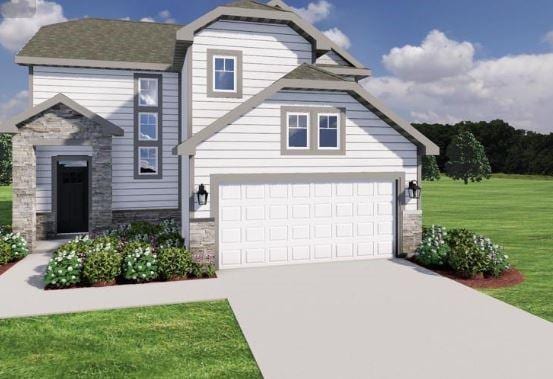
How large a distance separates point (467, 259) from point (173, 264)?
7.76 metres

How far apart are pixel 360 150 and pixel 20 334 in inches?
384

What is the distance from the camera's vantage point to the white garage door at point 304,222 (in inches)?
480

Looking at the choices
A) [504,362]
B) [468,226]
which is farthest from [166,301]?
[468,226]

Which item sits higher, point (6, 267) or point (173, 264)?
point (173, 264)

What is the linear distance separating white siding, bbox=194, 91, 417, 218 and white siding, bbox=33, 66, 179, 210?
17.1ft

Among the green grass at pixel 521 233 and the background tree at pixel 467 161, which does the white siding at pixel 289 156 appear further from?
the background tree at pixel 467 161

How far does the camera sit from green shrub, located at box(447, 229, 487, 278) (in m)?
11.1

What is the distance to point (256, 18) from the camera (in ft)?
44.7

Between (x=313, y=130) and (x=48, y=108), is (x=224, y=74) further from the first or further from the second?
(x=48, y=108)

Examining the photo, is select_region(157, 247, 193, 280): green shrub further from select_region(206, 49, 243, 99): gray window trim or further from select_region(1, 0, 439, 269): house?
select_region(206, 49, 243, 99): gray window trim

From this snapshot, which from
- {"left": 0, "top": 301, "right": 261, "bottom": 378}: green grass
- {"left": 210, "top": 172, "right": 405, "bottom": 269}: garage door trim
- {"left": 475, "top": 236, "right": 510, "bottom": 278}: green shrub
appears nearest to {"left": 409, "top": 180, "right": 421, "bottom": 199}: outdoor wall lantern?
{"left": 210, "top": 172, "right": 405, "bottom": 269}: garage door trim

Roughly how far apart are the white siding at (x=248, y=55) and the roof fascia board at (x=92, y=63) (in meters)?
4.31

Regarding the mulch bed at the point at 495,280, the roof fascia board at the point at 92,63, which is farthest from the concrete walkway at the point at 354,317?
the roof fascia board at the point at 92,63

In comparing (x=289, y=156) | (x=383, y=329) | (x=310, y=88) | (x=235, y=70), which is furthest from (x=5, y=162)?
(x=383, y=329)
